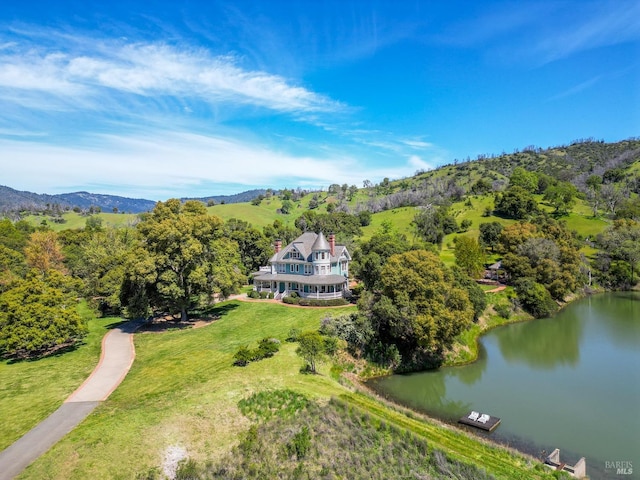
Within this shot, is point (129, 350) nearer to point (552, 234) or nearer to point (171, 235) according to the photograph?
point (171, 235)

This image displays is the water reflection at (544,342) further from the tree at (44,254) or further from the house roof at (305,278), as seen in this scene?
the tree at (44,254)

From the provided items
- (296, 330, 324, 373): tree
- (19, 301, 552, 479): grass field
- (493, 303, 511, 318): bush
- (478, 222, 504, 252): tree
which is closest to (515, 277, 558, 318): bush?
(493, 303, 511, 318): bush

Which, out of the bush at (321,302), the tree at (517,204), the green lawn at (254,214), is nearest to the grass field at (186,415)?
the bush at (321,302)

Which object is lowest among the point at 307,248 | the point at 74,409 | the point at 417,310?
the point at 74,409

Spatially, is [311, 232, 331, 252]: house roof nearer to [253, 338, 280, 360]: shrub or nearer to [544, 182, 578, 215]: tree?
[253, 338, 280, 360]: shrub

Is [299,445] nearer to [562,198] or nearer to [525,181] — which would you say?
[562,198]

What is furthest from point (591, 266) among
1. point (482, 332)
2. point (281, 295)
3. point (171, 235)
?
point (171, 235)

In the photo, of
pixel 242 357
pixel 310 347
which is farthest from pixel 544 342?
pixel 242 357
